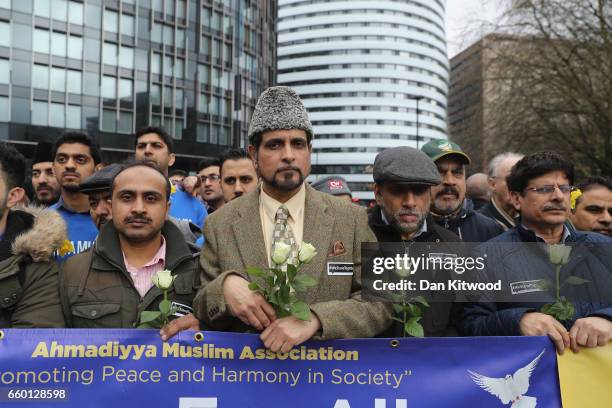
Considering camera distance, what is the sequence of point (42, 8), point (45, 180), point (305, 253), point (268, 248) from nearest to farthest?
point (305, 253) → point (268, 248) → point (45, 180) → point (42, 8)

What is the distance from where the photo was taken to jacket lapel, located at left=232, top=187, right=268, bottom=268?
2.71 m

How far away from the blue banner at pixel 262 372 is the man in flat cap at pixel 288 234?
0.14 m

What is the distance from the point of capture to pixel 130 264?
2.99m

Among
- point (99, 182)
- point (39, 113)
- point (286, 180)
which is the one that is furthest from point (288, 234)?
point (39, 113)

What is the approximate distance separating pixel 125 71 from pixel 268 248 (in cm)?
3624

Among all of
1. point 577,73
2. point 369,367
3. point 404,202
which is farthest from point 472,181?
point 577,73

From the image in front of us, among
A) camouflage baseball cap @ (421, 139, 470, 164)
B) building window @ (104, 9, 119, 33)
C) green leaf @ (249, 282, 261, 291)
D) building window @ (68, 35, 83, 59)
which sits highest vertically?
building window @ (104, 9, 119, 33)

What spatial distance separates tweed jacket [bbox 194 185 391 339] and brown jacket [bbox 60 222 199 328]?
0.18 meters

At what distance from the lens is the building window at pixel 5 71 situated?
3138 centimetres

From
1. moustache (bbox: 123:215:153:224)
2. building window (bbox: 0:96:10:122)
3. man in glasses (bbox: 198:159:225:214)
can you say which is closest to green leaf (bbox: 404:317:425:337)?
moustache (bbox: 123:215:153:224)

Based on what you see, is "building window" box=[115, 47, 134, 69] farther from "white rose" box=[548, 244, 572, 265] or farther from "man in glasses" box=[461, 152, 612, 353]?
"white rose" box=[548, 244, 572, 265]

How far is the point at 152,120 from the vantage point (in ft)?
123

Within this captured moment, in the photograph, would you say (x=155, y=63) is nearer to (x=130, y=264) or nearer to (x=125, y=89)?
(x=125, y=89)

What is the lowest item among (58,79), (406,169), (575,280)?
(575,280)
